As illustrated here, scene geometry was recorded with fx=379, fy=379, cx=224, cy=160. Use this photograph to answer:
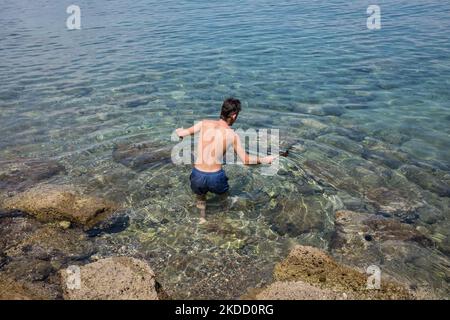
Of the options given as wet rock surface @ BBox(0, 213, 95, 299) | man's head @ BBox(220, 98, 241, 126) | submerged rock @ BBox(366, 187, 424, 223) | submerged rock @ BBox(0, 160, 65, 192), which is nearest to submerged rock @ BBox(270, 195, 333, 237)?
submerged rock @ BBox(366, 187, 424, 223)

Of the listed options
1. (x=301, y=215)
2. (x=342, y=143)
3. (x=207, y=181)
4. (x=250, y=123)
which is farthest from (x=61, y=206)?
(x=342, y=143)

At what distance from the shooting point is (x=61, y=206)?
7422 mm

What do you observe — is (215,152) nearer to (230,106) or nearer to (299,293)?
(230,106)

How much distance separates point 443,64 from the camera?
51.5 ft

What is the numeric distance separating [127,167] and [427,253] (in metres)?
6.88

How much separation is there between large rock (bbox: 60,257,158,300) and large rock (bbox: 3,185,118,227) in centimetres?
208

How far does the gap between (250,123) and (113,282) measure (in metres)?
7.90

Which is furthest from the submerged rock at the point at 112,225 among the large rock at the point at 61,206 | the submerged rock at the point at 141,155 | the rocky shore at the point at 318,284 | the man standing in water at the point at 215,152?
the rocky shore at the point at 318,284

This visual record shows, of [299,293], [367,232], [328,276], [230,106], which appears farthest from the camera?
[367,232]

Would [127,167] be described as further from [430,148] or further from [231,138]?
[430,148]

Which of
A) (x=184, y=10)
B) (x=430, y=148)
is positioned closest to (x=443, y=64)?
(x=430, y=148)

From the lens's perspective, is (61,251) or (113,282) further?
(61,251)

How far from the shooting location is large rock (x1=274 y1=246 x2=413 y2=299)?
477 cm
